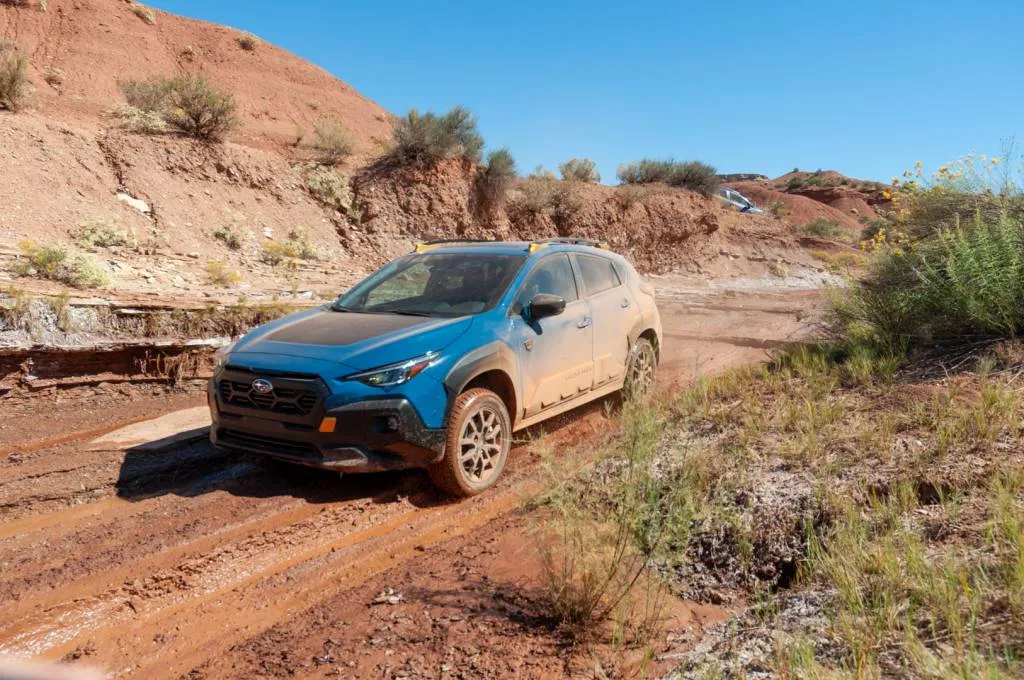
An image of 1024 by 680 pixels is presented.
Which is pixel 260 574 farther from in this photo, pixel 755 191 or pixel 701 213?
pixel 755 191

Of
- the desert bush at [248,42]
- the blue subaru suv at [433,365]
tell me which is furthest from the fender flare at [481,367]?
the desert bush at [248,42]

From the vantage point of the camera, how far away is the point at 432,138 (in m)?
18.5

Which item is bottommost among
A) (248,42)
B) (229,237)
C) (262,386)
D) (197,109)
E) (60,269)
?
(262,386)

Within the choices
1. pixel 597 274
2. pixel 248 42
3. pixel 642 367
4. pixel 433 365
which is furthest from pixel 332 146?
pixel 248 42

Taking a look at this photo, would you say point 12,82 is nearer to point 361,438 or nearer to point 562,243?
point 562,243

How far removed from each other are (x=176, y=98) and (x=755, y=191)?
58175 mm

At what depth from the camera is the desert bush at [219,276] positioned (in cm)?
1072

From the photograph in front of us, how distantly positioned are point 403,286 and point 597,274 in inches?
74.6

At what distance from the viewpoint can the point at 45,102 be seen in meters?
16.7

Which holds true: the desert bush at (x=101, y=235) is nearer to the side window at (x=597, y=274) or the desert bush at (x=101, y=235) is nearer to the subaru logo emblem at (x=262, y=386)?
the subaru logo emblem at (x=262, y=386)

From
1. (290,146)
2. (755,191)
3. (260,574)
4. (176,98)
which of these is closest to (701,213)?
(290,146)

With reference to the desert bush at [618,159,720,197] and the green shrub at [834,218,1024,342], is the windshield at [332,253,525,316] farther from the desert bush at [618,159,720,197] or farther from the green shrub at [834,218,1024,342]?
the desert bush at [618,159,720,197]

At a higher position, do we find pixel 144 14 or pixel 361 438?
pixel 144 14

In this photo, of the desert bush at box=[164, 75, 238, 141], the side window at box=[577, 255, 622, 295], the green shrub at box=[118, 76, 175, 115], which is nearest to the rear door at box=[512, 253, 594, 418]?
the side window at box=[577, 255, 622, 295]
